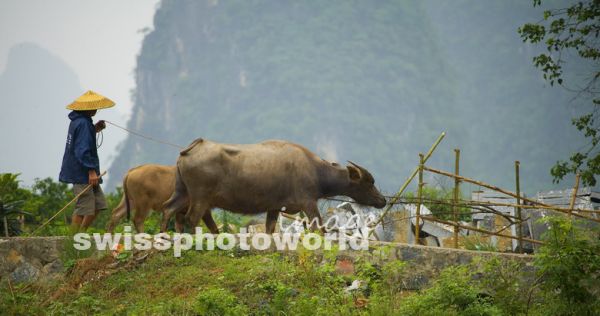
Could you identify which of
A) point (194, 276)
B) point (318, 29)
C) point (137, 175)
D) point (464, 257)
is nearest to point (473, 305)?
point (464, 257)

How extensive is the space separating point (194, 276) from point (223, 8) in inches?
5070

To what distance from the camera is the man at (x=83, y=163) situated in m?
11.9

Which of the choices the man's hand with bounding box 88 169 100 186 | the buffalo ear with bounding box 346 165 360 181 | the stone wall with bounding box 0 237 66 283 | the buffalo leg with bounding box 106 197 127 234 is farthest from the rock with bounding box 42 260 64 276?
the buffalo ear with bounding box 346 165 360 181

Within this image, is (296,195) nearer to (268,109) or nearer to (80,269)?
(80,269)

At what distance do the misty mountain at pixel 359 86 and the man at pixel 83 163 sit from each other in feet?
273

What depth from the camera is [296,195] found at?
12812mm

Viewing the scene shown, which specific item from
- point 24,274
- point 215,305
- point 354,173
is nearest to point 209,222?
point 354,173

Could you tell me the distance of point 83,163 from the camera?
465 inches

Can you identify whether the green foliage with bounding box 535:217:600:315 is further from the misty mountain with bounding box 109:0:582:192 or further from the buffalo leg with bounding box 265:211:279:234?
the misty mountain with bounding box 109:0:582:192

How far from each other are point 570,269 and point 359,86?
4392 inches

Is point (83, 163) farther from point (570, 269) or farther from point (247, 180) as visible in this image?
point (570, 269)

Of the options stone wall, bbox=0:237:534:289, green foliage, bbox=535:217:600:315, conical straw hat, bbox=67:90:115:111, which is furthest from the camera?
conical straw hat, bbox=67:90:115:111

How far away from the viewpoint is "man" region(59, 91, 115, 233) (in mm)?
11891

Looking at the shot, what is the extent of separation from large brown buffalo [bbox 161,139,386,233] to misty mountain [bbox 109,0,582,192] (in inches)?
3214
